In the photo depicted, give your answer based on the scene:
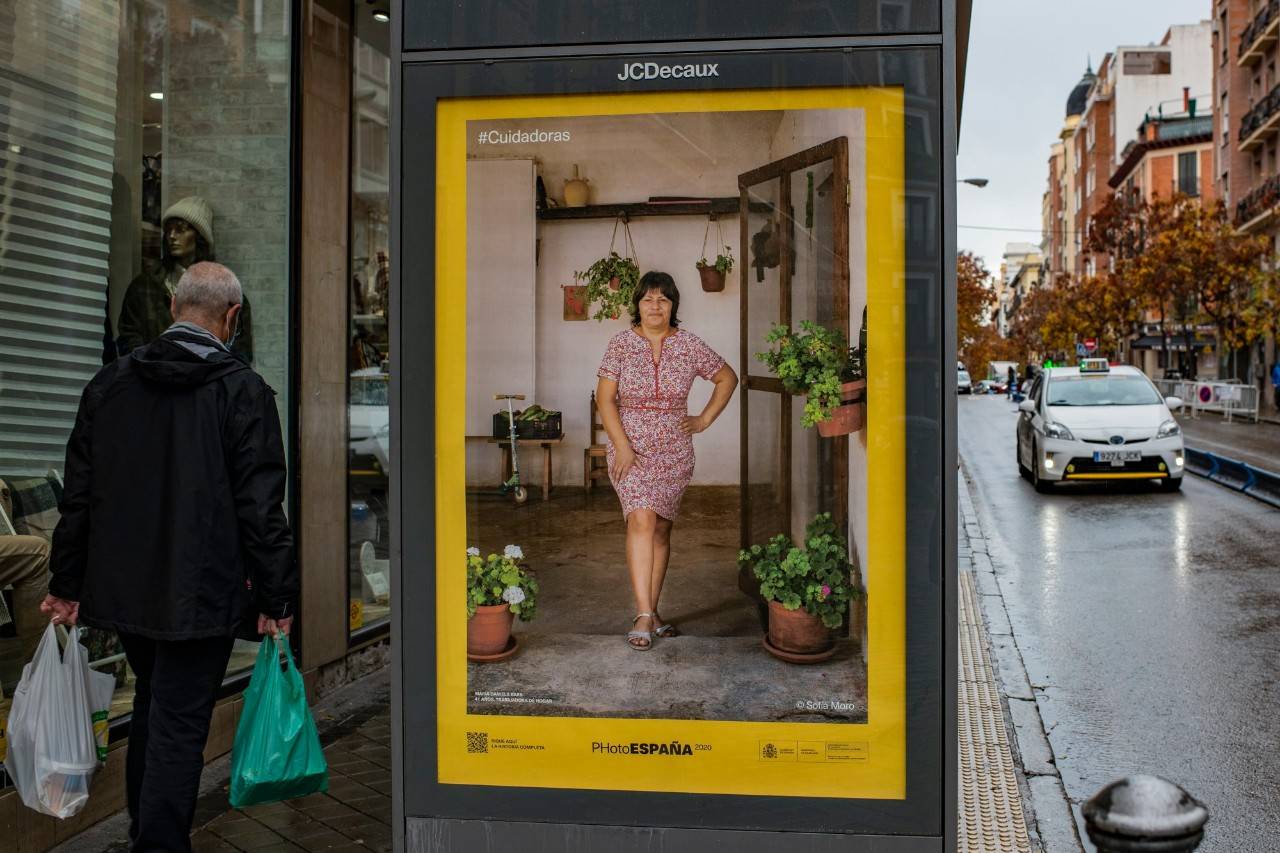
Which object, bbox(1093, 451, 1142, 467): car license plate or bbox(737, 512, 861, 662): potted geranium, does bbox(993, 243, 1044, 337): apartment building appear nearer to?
bbox(1093, 451, 1142, 467): car license plate

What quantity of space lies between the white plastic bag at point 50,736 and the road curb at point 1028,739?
338cm

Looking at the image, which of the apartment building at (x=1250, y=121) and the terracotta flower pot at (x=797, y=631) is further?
the apartment building at (x=1250, y=121)

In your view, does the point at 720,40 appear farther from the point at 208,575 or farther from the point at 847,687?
the point at 208,575

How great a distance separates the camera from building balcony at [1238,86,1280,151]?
45.6m

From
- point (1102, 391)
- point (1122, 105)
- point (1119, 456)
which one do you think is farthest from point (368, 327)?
point (1122, 105)

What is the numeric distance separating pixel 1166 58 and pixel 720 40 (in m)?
93.3

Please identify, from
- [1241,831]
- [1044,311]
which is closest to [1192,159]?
[1044,311]

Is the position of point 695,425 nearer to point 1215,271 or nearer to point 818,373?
point 818,373

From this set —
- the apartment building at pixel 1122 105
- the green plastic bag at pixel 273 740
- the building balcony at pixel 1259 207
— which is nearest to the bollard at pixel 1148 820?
the green plastic bag at pixel 273 740

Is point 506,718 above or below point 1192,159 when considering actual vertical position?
below

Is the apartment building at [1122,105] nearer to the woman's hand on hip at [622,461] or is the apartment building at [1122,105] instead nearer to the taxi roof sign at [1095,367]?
the taxi roof sign at [1095,367]

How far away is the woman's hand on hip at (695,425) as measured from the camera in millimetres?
3619

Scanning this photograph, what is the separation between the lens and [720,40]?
344 centimetres

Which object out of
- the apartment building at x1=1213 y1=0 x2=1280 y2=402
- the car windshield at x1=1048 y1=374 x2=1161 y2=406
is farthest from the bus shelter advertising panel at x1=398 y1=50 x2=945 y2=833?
the apartment building at x1=1213 y1=0 x2=1280 y2=402
